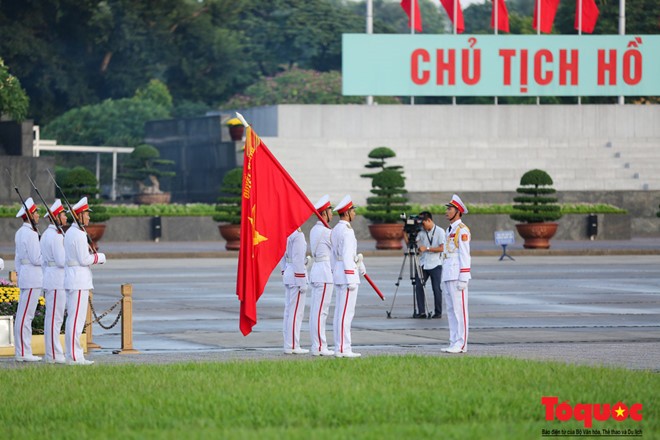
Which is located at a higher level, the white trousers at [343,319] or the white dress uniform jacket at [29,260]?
the white dress uniform jacket at [29,260]

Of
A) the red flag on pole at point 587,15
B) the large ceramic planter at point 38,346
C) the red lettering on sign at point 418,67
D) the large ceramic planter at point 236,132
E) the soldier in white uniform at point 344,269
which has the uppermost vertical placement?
the red flag on pole at point 587,15

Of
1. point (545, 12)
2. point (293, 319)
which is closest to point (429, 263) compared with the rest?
point (293, 319)

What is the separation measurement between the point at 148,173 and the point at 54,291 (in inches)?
1728

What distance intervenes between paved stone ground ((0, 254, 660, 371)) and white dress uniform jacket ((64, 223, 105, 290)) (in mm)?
963

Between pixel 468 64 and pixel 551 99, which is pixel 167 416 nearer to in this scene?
pixel 468 64

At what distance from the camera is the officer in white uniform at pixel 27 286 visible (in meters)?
17.0

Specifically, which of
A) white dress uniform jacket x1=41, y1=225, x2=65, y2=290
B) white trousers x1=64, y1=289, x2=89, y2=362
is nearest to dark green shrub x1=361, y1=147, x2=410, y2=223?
white dress uniform jacket x1=41, y1=225, x2=65, y2=290

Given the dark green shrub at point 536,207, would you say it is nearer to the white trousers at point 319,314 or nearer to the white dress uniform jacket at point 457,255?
the white dress uniform jacket at point 457,255

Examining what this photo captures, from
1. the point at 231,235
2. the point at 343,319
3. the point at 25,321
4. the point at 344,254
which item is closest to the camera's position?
the point at 343,319

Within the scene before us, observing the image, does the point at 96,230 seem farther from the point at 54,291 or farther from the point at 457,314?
the point at 457,314

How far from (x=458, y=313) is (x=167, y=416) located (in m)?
6.17

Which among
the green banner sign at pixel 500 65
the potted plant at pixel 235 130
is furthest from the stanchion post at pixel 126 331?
the green banner sign at pixel 500 65

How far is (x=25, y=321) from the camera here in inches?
674

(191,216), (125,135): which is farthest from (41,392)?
(125,135)
